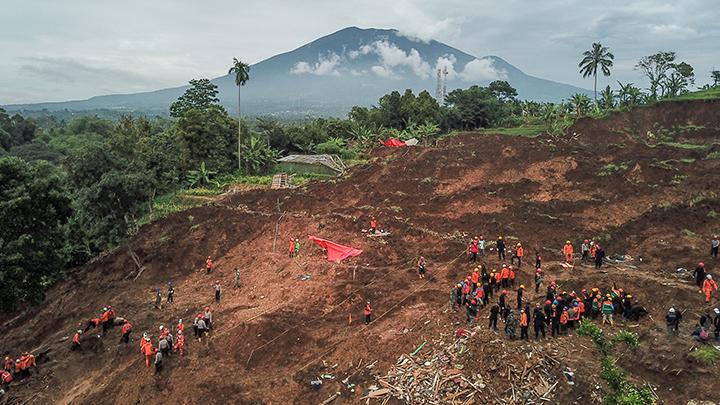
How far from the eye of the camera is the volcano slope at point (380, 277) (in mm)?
11953

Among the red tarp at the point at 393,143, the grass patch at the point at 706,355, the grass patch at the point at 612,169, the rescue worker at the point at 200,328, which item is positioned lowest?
the rescue worker at the point at 200,328

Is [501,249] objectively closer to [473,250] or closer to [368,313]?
[473,250]

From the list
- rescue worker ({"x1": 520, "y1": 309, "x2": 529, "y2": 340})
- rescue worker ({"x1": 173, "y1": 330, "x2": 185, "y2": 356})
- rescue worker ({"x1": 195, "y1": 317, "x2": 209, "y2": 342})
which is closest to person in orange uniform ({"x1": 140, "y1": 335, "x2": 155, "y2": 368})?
rescue worker ({"x1": 173, "y1": 330, "x2": 185, "y2": 356})

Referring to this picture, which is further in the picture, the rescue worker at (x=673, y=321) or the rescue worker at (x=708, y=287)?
the rescue worker at (x=708, y=287)

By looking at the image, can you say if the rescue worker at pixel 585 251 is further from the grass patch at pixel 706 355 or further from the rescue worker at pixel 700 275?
the grass patch at pixel 706 355

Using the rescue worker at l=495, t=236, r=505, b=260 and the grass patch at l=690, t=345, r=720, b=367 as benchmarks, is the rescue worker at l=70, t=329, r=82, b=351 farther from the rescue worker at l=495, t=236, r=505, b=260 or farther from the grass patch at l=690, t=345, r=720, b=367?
the grass patch at l=690, t=345, r=720, b=367

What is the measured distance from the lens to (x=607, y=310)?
41.4 ft

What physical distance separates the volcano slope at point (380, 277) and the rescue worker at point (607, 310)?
3.06 ft

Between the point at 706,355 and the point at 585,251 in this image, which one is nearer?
the point at 706,355

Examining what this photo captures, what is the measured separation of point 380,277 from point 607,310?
7900 mm

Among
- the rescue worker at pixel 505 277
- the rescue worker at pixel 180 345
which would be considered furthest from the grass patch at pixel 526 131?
the rescue worker at pixel 180 345

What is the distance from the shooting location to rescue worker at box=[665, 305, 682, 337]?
1184 cm

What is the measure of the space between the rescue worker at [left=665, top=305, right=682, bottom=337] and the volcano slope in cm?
20

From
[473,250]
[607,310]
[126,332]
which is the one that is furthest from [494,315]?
[126,332]
